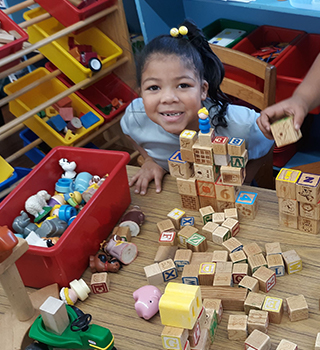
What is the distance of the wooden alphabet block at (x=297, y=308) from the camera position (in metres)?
0.75

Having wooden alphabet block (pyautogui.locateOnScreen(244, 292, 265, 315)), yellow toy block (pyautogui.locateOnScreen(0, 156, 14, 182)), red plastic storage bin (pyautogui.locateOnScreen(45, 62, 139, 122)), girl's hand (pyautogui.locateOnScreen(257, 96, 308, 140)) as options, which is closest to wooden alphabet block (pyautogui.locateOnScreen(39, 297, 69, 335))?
wooden alphabet block (pyautogui.locateOnScreen(244, 292, 265, 315))

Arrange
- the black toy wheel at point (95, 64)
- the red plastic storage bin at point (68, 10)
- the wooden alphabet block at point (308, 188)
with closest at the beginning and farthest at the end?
the wooden alphabet block at point (308, 188) < the red plastic storage bin at point (68, 10) < the black toy wheel at point (95, 64)

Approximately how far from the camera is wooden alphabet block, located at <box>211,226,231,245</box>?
94 centimetres

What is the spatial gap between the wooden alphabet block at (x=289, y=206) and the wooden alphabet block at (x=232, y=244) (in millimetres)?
122

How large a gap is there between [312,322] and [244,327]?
0.13m

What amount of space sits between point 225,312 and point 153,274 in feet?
0.54

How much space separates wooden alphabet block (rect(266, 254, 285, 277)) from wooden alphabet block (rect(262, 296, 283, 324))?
0.27 feet

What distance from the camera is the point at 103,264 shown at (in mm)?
925

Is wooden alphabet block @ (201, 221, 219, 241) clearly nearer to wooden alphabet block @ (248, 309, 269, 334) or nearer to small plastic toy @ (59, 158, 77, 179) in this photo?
wooden alphabet block @ (248, 309, 269, 334)

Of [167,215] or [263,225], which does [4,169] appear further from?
[263,225]

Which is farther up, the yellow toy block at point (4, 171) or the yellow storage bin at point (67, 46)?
the yellow storage bin at point (67, 46)

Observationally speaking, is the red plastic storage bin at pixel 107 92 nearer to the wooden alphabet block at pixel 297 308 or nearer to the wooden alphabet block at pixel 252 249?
the wooden alphabet block at pixel 252 249

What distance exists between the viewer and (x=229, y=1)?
182 cm

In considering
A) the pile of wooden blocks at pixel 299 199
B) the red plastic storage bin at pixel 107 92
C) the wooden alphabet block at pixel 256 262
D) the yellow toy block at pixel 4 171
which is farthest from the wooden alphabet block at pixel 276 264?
the red plastic storage bin at pixel 107 92
